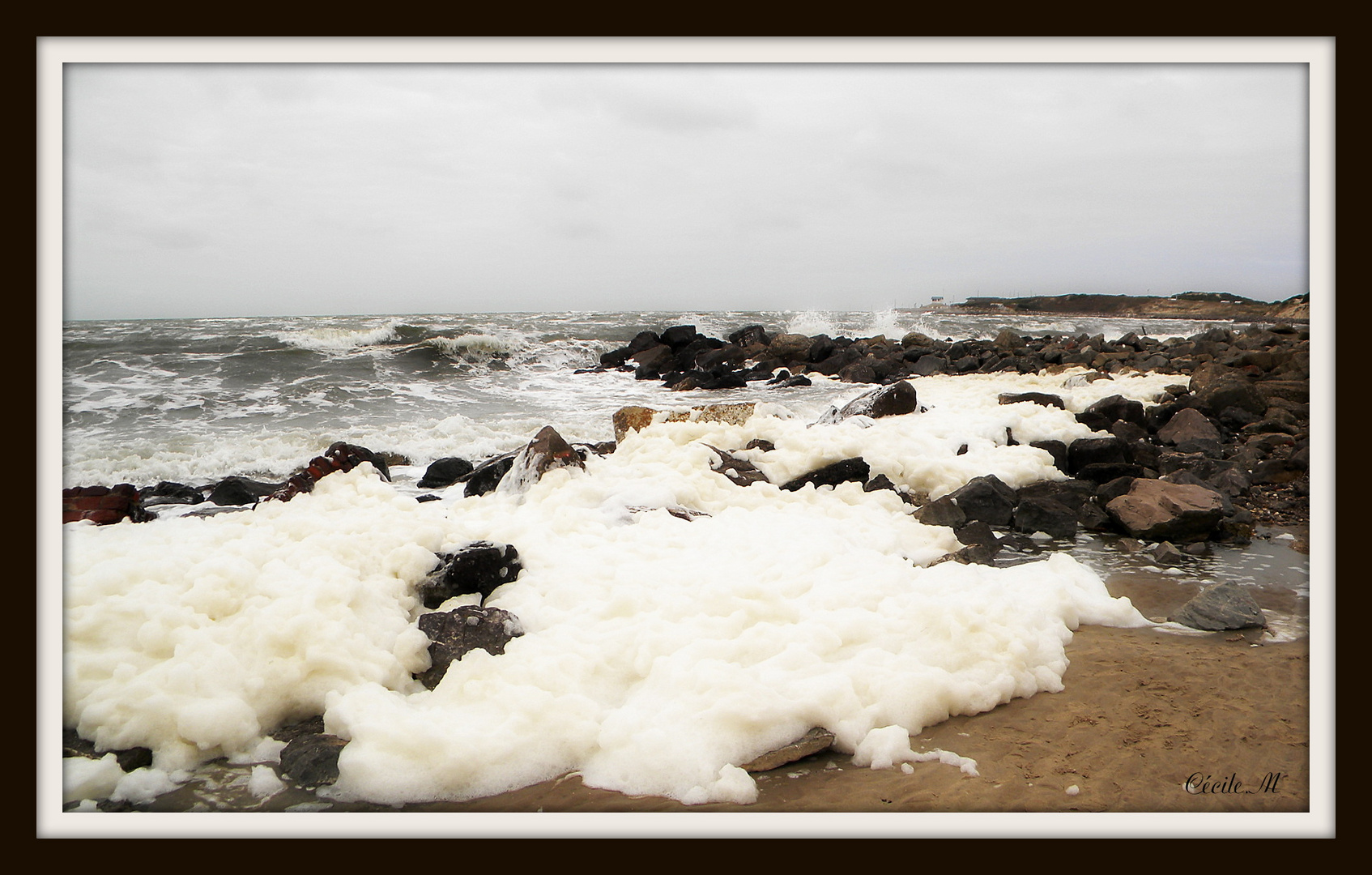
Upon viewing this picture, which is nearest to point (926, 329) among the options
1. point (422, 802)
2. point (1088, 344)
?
point (1088, 344)

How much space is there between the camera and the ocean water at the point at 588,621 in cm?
233

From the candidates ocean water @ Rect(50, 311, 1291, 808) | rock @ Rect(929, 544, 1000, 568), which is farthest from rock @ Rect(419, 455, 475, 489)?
rock @ Rect(929, 544, 1000, 568)

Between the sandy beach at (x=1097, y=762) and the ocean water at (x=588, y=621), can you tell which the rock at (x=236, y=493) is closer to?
the ocean water at (x=588, y=621)

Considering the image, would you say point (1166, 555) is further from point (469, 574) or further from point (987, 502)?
point (469, 574)

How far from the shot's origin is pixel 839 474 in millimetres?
5840

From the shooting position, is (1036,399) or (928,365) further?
(928,365)

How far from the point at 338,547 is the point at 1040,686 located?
11.1ft

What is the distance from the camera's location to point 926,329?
1144 inches

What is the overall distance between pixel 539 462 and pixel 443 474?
2.05 meters

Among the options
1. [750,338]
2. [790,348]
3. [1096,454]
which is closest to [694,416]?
[1096,454]

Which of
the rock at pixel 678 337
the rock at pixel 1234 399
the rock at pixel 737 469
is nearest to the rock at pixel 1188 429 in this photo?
the rock at pixel 1234 399

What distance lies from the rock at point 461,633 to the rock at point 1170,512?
438cm

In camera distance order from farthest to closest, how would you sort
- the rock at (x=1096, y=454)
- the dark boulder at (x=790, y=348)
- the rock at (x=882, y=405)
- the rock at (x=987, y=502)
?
1. the dark boulder at (x=790, y=348)
2. the rock at (x=882, y=405)
3. the rock at (x=1096, y=454)
4. the rock at (x=987, y=502)

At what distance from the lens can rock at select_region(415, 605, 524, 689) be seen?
2.91 metres
